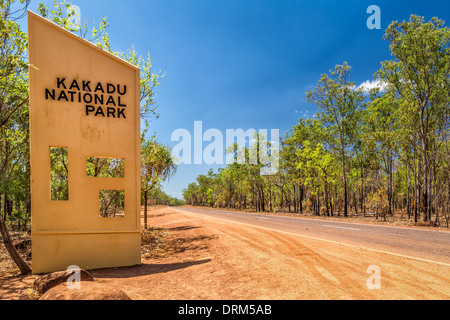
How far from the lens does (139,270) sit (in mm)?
8148

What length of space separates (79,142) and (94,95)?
173cm

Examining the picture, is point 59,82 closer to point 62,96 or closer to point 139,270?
point 62,96

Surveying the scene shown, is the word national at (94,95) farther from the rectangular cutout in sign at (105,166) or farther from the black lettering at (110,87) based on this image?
the rectangular cutout in sign at (105,166)

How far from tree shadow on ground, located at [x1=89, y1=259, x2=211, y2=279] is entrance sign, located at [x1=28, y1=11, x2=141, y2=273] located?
35cm

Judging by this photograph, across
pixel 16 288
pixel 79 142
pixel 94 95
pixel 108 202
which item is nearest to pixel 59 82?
pixel 94 95

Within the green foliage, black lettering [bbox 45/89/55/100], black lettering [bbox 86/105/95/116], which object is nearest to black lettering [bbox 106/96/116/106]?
black lettering [bbox 86/105/95/116]

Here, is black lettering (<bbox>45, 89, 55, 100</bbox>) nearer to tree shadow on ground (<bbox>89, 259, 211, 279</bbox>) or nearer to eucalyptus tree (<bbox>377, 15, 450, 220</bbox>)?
tree shadow on ground (<bbox>89, 259, 211, 279</bbox>)

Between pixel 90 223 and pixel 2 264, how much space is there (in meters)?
5.30

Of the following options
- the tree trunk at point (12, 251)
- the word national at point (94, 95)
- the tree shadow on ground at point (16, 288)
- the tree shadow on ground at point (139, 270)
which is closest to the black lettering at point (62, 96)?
the word national at point (94, 95)

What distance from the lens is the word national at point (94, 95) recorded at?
8.25 meters

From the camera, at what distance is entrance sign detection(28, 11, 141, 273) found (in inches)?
309
